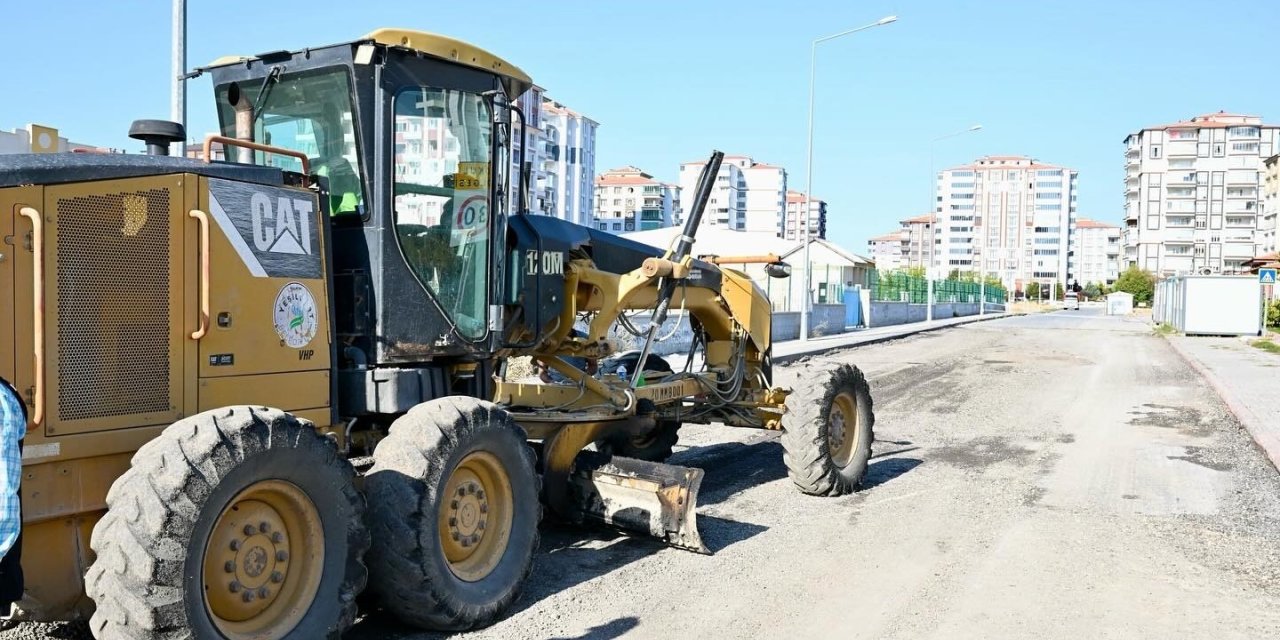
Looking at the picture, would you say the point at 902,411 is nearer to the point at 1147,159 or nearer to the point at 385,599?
the point at 385,599

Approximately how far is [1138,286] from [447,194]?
112 meters

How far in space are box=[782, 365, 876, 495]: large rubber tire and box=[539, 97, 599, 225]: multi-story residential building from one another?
334ft

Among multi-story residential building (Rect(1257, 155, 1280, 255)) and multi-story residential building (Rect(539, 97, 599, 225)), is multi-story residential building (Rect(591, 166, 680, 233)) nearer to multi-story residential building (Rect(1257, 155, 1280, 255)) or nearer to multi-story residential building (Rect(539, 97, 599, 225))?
multi-story residential building (Rect(539, 97, 599, 225))

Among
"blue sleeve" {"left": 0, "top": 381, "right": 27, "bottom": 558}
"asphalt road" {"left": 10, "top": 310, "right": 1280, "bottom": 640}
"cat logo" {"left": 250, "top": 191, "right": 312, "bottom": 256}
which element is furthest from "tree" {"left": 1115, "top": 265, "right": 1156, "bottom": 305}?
"blue sleeve" {"left": 0, "top": 381, "right": 27, "bottom": 558}

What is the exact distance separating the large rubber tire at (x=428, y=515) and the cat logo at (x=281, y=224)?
1.00 metres

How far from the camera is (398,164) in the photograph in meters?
5.41

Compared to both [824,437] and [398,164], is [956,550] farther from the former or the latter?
[398,164]

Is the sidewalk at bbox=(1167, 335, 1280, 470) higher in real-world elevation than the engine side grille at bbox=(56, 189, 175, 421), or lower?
lower

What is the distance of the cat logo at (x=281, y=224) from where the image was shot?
4609mm

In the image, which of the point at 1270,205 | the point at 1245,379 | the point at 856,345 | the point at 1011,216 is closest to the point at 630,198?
the point at 1011,216

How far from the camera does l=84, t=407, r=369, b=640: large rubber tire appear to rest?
3701 mm

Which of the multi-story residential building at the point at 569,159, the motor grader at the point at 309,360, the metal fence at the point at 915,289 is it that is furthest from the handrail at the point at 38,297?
the multi-story residential building at the point at 569,159

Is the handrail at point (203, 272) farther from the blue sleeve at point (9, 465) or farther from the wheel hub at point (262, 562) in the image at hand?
the blue sleeve at point (9, 465)

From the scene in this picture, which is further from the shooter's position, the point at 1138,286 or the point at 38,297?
the point at 1138,286
